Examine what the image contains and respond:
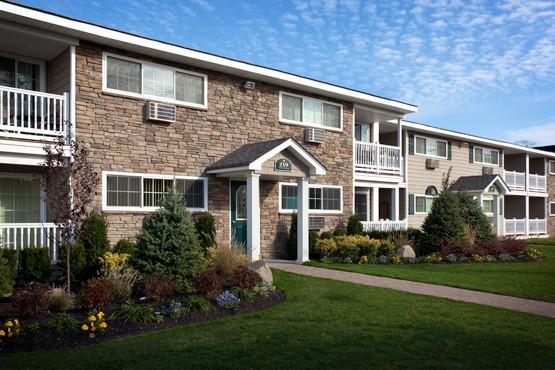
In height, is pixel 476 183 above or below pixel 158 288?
above

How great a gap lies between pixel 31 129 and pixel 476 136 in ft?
77.5

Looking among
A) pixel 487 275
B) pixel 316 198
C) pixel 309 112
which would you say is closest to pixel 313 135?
pixel 309 112

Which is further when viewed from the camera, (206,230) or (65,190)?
(206,230)

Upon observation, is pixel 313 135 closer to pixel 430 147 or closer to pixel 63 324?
pixel 430 147

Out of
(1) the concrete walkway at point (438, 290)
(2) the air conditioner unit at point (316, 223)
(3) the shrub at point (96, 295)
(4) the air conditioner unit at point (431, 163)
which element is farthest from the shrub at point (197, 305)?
(4) the air conditioner unit at point (431, 163)

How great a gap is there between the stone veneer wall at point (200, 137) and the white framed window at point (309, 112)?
0.86 ft

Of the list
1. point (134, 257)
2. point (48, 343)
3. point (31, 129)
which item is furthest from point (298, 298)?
point (31, 129)

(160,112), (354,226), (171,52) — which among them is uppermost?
(171,52)

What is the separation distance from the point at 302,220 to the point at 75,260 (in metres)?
7.04

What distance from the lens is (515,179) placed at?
104 ft

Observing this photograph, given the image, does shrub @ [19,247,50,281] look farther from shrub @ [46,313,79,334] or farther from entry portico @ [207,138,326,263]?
entry portico @ [207,138,326,263]

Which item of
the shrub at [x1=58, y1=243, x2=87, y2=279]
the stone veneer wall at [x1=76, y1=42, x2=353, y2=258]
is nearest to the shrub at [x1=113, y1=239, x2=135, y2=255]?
the stone veneer wall at [x1=76, y1=42, x2=353, y2=258]

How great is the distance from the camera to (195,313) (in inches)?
331

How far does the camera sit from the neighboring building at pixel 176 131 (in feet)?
39.1
